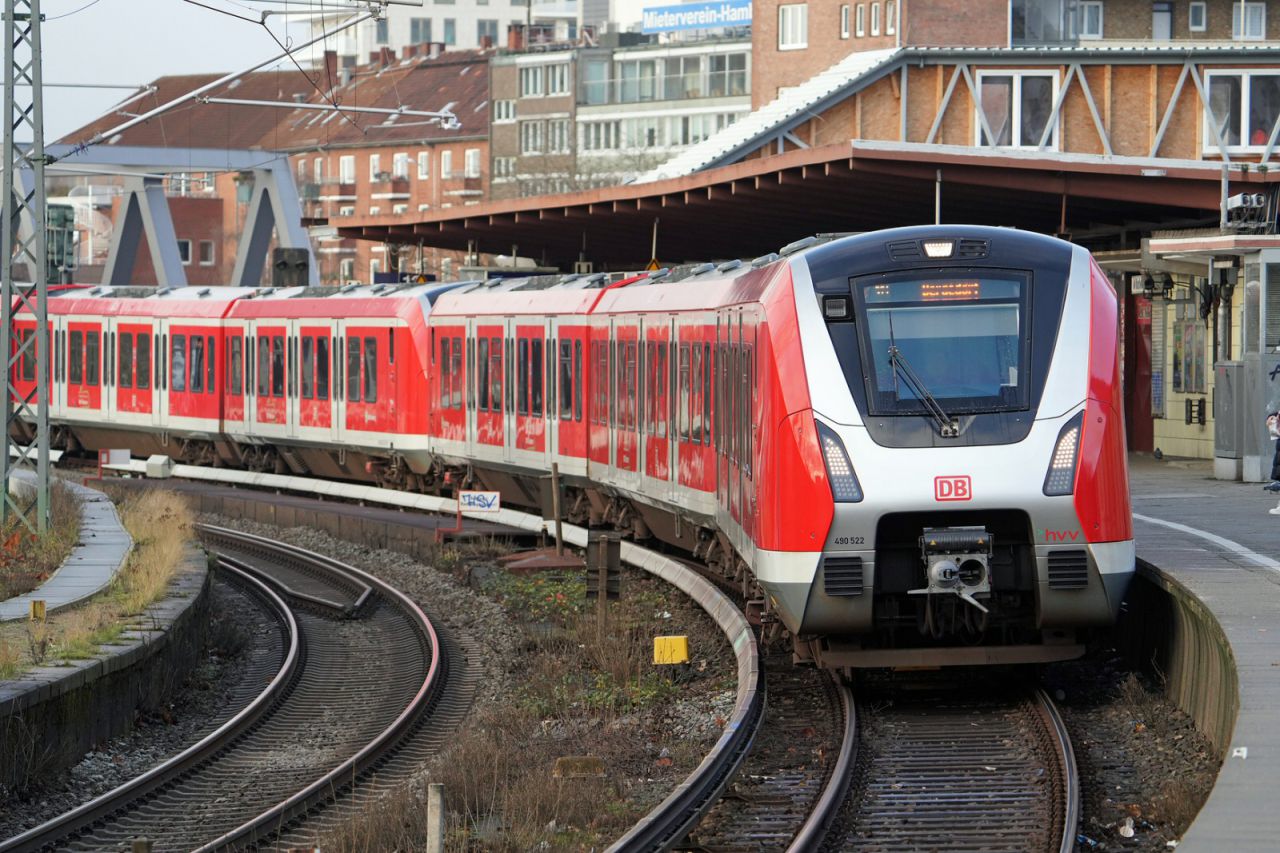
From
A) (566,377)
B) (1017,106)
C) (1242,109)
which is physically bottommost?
(566,377)

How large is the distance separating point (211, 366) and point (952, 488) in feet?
82.6

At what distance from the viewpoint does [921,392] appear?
479 inches

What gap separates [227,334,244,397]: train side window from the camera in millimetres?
34638

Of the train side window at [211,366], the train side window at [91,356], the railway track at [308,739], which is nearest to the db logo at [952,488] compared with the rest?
the railway track at [308,739]

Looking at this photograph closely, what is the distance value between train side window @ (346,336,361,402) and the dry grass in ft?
17.5

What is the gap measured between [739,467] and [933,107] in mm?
34692

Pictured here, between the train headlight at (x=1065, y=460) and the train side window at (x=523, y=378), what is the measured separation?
45.8 ft

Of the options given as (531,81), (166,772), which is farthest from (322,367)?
(531,81)

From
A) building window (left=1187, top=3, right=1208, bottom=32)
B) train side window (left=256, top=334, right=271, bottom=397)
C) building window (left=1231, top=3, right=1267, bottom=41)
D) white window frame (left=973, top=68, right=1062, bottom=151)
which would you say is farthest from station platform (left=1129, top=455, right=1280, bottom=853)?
building window (left=1231, top=3, right=1267, bottom=41)

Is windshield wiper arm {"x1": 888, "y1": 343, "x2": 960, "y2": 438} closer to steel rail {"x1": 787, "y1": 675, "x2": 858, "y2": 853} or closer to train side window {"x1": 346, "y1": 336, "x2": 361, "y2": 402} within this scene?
steel rail {"x1": 787, "y1": 675, "x2": 858, "y2": 853}

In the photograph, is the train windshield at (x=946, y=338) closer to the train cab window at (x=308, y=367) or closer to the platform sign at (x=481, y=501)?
the platform sign at (x=481, y=501)


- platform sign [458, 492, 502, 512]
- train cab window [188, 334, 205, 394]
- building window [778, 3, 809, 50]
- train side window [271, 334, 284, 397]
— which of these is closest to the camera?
platform sign [458, 492, 502, 512]

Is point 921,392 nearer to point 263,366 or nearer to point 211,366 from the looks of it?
point 263,366

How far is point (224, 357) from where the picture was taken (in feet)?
115
